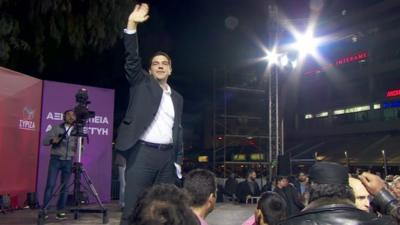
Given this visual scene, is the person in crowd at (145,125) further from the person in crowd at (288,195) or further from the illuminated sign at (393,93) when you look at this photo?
the illuminated sign at (393,93)

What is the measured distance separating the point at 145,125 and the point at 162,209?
1.68 m

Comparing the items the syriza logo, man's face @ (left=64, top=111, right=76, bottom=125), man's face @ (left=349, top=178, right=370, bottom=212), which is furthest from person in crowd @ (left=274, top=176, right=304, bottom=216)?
the syriza logo

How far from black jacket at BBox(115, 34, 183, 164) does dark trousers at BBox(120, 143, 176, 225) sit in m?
0.09

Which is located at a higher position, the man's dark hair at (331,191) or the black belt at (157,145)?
the black belt at (157,145)

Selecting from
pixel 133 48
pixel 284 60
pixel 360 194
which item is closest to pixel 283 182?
pixel 360 194

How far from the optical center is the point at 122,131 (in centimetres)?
315

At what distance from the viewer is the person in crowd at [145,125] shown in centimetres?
311

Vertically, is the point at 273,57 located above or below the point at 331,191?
above

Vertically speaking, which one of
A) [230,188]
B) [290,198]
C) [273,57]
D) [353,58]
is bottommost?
[230,188]

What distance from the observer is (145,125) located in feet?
10.3

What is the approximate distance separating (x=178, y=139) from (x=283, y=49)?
520 inches

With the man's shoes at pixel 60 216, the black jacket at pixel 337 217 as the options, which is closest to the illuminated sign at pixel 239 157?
the man's shoes at pixel 60 216

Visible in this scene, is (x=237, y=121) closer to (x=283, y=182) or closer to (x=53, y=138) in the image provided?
(x=283, y=182)

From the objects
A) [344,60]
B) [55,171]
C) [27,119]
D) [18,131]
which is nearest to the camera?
[55,171]
